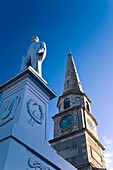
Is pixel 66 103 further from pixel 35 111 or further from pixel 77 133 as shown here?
pixel 35 111

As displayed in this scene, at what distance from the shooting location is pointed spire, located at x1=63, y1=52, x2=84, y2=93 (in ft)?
77.5

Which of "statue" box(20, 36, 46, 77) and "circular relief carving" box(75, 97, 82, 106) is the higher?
"circular relief carving" box(75, 97, 82, 106)

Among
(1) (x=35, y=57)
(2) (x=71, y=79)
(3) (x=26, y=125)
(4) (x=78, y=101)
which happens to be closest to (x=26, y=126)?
(3) (x=26, y=125)

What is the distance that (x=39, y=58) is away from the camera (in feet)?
22.5

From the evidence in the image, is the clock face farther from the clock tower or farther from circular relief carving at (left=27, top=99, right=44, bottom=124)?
circular relief carving at (left=27, top=99, right=44, bottom=124)

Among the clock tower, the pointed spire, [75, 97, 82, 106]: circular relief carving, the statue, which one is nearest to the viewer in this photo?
the statue

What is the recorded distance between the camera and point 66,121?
19.9 metres

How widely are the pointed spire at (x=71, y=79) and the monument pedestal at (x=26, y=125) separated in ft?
56.5

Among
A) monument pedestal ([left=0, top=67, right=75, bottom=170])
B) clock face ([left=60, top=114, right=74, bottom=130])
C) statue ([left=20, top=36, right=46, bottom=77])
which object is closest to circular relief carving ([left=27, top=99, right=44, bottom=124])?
monument pedestal ([left=0, top=67, right=75, bottom=170])

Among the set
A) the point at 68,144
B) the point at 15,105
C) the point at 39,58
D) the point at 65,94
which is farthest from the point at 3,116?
the point at 65,94

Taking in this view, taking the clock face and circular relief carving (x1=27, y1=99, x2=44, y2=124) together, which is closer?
circular relief carving (x1=27, y1=99, x2=44, y2=124)

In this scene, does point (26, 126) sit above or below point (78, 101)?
below

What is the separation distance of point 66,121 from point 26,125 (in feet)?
50.5

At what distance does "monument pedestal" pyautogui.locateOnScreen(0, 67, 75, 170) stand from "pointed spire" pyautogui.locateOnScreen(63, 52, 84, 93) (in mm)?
17231
